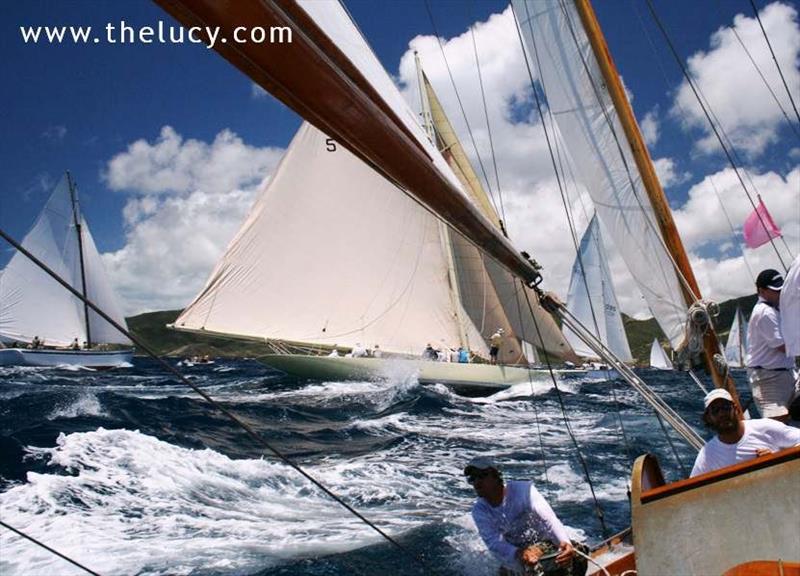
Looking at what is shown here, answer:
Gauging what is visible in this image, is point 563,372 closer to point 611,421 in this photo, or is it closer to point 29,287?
point 611,421

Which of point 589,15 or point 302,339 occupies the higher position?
point 589,15

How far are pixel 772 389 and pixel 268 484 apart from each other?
6534 millimetres

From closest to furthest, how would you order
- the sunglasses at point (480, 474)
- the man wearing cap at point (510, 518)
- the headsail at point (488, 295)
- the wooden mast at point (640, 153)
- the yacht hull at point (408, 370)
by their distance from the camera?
the man wearing cap at point (510, 518)
the sunglasses at point (480, 474)
the wooden mast at point (640, 153)
the yacht hull at point (408, 370)
the headsail at point (488, 295)

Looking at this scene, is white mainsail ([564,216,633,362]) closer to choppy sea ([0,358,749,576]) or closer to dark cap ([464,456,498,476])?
choppy sea ([0,358,749,576])

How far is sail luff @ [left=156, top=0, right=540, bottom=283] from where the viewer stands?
210 cm

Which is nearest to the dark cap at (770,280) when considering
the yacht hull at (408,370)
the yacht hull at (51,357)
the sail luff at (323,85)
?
the sail luff at (323,85)

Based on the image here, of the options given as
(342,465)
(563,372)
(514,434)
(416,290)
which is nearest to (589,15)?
(342,465)

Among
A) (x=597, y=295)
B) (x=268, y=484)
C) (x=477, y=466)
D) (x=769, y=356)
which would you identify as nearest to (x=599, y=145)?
Result: (x=769, y=356)

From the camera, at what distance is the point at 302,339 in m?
27.8

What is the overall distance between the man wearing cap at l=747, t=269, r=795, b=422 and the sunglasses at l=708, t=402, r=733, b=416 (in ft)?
6.44

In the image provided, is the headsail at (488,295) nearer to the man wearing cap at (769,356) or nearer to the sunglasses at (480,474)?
the man wearing cap at (769,356)

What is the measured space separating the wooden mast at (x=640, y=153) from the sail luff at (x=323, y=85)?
13.5ft

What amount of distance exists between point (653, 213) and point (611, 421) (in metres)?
12.2

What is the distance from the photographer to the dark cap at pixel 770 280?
5035 mm
